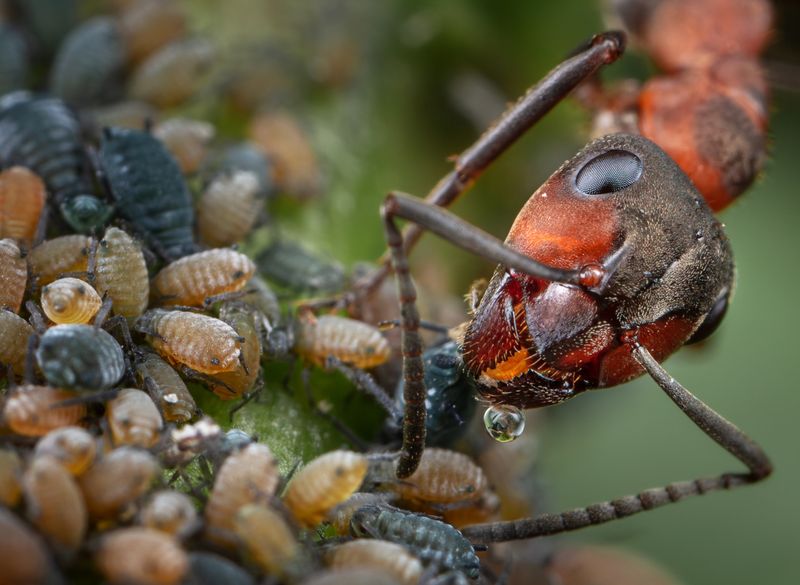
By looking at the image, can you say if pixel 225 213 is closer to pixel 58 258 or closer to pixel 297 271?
pixel 297 271

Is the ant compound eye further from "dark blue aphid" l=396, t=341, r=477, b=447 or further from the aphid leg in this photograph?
the aphid leg

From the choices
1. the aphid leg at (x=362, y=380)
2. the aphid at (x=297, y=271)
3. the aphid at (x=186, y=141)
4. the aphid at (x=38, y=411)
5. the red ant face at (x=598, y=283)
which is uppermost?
the red ant face at (x=598, y=283)

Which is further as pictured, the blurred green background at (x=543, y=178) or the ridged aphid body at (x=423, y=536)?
the blurred green background at (x=543, y=178)

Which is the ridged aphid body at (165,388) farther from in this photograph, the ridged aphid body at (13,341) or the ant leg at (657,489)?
the ant leg at (657,489)

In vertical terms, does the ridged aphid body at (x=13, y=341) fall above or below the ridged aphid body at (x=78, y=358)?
below

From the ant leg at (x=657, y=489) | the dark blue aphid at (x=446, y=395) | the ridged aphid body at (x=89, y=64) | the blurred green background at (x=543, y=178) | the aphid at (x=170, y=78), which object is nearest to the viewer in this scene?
the ant leg at (x=657, y=489)

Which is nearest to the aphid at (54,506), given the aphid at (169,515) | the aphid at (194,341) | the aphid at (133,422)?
the aphid at (169,515)

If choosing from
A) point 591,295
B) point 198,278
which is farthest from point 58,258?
point 591,295
